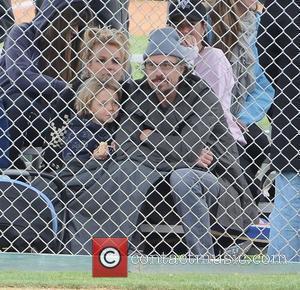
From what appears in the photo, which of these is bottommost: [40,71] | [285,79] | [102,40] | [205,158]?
[205,158]

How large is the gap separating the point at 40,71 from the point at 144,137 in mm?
874

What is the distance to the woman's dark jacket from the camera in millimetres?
6309

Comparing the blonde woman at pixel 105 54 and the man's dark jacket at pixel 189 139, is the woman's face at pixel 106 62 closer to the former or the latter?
the blonde woman at pixel 105 54

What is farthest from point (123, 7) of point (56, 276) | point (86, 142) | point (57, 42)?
point (56, 276)

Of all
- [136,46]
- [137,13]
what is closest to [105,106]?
[136,46]

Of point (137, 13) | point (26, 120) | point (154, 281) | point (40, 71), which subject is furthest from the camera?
point (137, 13)

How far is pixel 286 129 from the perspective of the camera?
6.36 meters

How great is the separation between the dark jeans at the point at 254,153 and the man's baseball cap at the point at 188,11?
84 centimetres

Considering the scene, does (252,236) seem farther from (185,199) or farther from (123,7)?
(123,7)

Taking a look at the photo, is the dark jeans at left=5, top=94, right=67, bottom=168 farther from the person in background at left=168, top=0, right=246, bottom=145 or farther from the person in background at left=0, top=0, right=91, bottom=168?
the person in background at left=168, top=0, right=246, bottom=145

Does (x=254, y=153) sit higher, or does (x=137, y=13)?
(x=137, y=13)

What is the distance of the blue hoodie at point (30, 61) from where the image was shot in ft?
21.9

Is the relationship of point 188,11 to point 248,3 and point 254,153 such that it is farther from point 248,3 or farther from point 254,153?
point 254,153

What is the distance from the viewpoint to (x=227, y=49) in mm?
7066
